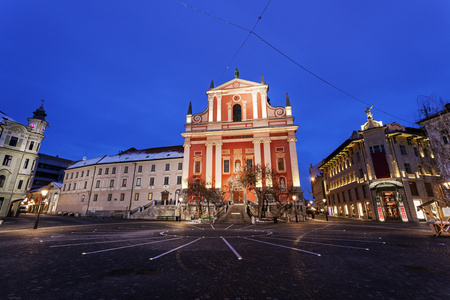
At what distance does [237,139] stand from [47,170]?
2615 inches

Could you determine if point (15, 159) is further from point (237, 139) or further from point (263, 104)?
point (263, 104)

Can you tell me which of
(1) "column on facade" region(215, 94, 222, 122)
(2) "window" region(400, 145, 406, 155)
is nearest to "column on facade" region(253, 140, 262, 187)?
(1) "column on facade" region(215, 94, 222, 122)

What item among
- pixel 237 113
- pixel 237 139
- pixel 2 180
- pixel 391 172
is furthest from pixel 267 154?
pixel 2 180

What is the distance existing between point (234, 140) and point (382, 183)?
22876 mm

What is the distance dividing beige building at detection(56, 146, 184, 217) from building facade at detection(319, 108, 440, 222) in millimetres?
31970

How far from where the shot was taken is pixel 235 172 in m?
34.4

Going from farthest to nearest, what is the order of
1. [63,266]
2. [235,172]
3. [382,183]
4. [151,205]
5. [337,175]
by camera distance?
[337,175] → [151,205] → [235,172] → [382,183] → [63,266]

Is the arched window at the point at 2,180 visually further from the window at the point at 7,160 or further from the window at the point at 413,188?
the window at the point at 413,188

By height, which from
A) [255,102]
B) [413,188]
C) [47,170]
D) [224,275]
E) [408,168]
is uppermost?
[255,102]

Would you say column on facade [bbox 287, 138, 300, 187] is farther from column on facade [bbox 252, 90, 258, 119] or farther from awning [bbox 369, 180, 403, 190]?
awning [bbox 369, 180, 403, 190]

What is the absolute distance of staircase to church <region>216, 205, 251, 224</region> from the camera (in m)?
26.5

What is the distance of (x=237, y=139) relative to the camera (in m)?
36.1

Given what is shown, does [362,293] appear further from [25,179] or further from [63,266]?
[25,179]

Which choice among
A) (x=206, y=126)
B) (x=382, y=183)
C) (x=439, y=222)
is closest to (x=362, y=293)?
(x=439, y=222)
